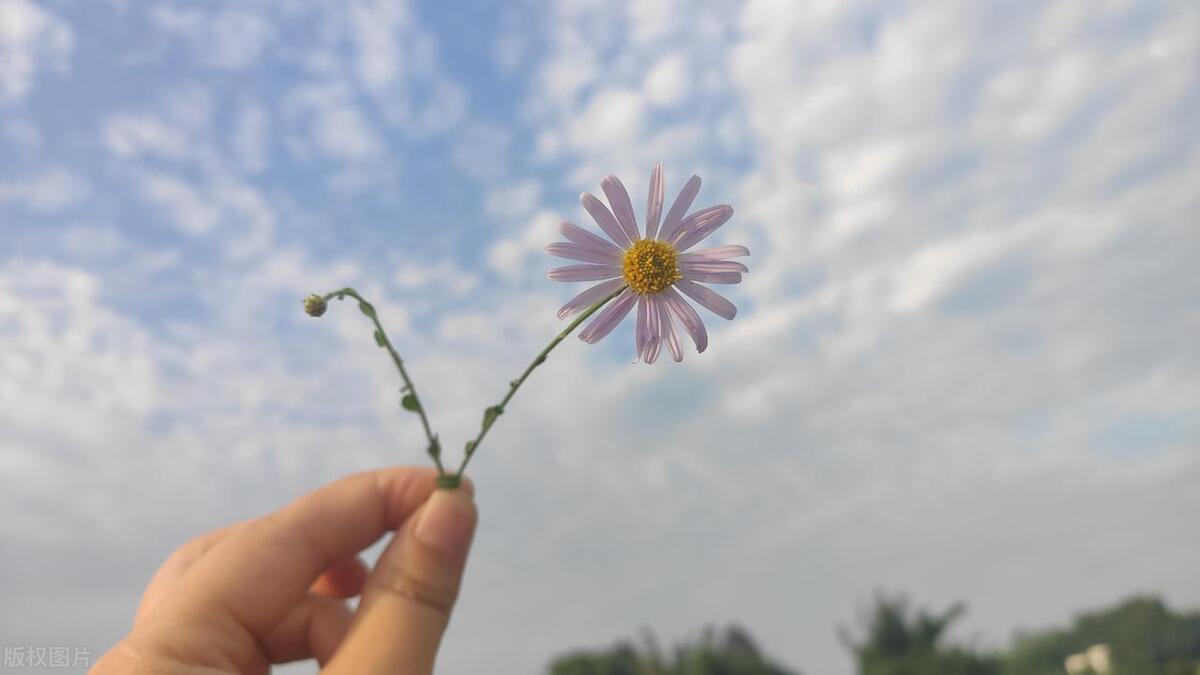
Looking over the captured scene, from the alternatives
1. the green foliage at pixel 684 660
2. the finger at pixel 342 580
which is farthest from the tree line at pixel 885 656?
the finger at pixel 342 580

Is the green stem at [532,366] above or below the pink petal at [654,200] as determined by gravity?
below

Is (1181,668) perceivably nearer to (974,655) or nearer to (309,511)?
(974,655)

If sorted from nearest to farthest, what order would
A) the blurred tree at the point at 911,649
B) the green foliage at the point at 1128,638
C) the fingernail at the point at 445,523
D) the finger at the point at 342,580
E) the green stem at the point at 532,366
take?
the green stem at the point at 532,366 → the fingernail at the point at 445,523 → the finger at the point at 342,580 → the blurred tree at the point at 911,649 → the green foliage at the point at 1128,638

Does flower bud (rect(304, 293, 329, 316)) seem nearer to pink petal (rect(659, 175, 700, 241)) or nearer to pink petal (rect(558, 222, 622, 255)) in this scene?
pink petal (rect(558, 222, 622, 255))

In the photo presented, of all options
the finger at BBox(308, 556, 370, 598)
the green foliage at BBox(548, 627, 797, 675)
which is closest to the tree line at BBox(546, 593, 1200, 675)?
the green foliage at BBox(548, 627, 797, 675)

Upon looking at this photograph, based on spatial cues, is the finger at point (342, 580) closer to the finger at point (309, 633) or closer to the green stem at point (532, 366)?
the finger at point (309, 633)

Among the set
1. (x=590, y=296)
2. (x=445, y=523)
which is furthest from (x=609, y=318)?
(x=445, y=523)

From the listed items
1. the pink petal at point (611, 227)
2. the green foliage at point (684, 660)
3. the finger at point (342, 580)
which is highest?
the green foliage at point (684, 660)

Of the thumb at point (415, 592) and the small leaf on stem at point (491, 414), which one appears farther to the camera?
the thumb at point (415, 592)
